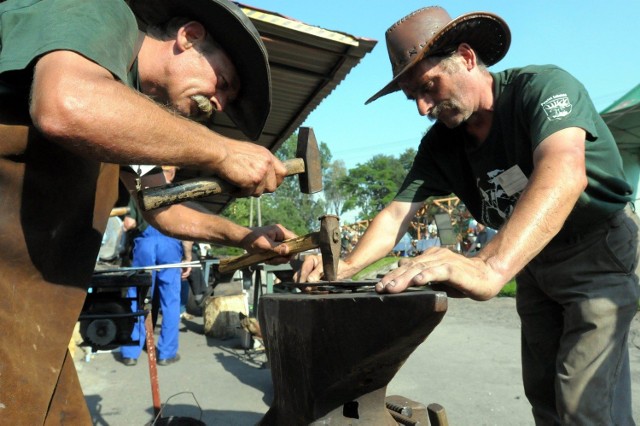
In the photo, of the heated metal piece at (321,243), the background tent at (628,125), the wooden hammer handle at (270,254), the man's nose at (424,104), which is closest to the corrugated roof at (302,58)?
the man's nose at (424,104)

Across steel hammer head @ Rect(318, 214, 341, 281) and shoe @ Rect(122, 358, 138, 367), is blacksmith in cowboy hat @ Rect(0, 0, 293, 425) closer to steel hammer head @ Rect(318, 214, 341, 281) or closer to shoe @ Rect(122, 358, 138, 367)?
steel hammer head @ Rect(318, 214, 341, 281)

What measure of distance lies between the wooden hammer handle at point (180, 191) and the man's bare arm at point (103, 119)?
0.25 metres

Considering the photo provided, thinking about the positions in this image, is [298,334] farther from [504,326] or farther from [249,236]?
[504,326]

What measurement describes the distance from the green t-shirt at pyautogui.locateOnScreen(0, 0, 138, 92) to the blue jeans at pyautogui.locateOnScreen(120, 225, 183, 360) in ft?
16.9

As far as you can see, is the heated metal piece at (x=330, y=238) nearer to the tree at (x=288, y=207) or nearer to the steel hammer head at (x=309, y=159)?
the steel hammer head at (x=309, y=159)

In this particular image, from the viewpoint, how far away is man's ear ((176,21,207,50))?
1930 mm

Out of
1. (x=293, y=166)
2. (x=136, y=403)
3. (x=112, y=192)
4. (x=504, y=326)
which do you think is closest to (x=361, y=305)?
(x=293, y=166)

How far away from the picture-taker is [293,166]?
2.20 meters

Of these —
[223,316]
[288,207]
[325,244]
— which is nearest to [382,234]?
[325,244]

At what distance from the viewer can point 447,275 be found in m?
1.43

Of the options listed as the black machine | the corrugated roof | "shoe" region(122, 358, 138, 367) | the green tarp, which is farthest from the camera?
the green tarp

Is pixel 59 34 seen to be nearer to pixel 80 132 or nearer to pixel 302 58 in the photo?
pixel 80 132

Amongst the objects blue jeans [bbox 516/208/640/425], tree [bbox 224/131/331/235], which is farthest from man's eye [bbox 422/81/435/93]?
tree [bbox 224/131/331/235]

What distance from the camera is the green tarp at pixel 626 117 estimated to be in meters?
9.88
